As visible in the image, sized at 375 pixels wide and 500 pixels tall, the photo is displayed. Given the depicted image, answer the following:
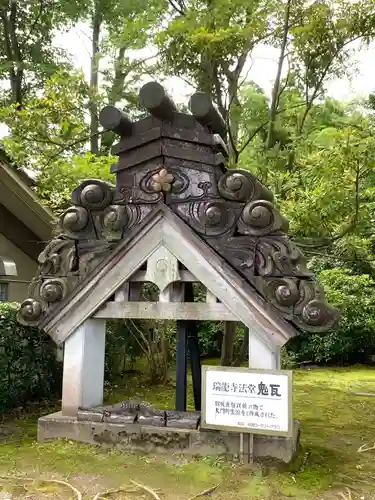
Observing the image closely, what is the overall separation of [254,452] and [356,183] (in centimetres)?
392

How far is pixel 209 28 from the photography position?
7.68 metres

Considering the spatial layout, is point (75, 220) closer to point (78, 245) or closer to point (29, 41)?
point (78, 245)

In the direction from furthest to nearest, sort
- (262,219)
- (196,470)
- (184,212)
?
1. (184,212)
2. (262,219)
3. (196,470)

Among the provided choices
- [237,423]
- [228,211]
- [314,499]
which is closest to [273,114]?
[228,211]

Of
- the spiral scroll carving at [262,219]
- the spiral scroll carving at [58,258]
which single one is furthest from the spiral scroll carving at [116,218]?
the spiral scroll carving at [262,219]

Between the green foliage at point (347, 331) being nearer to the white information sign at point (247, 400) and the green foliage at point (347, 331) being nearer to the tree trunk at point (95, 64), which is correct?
→ the tree trunk at point (95, 64)

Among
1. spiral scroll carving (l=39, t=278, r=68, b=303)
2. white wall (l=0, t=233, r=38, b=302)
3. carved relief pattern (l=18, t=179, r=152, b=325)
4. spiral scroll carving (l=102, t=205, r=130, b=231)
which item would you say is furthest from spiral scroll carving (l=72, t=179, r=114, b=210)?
white wall (l=0, t=233, r=38, b=302)

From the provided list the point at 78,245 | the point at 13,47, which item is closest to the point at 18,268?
the point at 78,245

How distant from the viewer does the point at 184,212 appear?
559cm

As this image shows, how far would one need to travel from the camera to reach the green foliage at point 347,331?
13.5m

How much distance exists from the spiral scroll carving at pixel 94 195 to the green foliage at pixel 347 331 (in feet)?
28.9

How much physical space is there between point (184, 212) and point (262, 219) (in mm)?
912

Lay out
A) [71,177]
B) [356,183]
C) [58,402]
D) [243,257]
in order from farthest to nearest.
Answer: [71,177] → [58,402] → [356,183] → [243,257]

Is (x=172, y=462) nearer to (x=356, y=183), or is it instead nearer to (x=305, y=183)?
(x=356, y=183)
